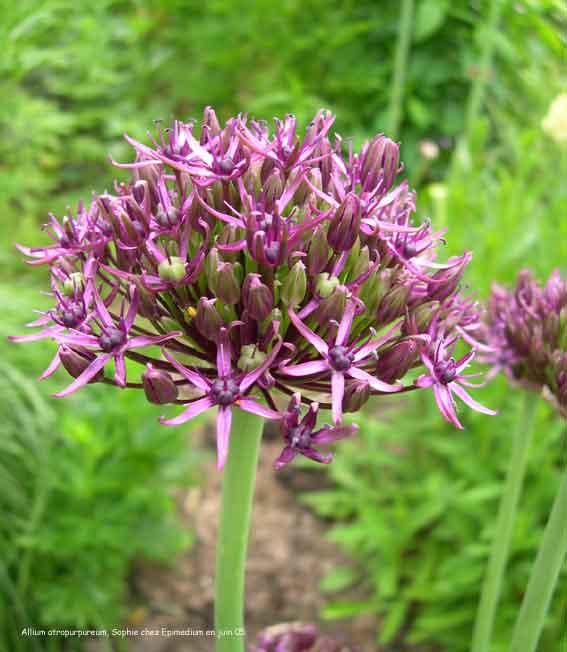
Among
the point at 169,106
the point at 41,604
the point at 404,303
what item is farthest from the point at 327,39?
the point at 404,303

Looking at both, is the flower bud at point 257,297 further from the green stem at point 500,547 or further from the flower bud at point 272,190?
the green stem at point 500,547

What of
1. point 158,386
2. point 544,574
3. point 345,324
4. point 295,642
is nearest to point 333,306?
point 345,324

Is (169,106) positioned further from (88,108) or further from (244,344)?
(244,344)

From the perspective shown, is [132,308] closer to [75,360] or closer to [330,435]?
[75,360]

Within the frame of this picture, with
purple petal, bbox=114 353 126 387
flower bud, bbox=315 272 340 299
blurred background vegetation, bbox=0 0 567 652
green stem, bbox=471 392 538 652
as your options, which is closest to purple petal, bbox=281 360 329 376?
flower bud, bbox=315 272 340 299

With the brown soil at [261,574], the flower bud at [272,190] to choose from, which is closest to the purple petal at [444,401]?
the flower bud at [272,190]

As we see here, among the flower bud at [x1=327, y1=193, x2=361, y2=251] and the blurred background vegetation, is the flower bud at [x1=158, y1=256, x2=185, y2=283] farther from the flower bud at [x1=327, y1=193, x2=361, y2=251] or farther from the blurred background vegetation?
the blurred background vegetation
